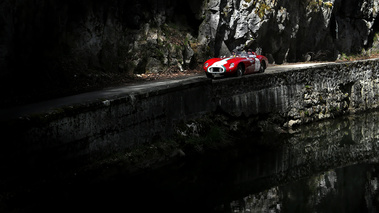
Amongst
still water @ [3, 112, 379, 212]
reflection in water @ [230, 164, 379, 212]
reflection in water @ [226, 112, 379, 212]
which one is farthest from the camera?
reflection in water @ [226, 112, 379, 212]

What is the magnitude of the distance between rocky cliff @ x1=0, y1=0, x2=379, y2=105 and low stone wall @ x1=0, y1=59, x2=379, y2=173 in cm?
353

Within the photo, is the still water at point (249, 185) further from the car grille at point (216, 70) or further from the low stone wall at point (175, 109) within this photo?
the car grille at point (216, 70)

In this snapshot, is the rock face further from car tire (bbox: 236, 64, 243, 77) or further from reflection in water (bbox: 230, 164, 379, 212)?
reflection in water (bbox: 230, 164, 379, 212)

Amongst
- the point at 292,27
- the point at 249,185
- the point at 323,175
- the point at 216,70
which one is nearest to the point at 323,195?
the point at 323,175

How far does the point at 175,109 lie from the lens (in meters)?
13.0

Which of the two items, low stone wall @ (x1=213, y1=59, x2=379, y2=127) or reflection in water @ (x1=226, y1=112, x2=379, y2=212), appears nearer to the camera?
reflection in water @ (x1=226, y1=112, x2=379, y2=212)

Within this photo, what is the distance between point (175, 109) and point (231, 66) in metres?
3.73

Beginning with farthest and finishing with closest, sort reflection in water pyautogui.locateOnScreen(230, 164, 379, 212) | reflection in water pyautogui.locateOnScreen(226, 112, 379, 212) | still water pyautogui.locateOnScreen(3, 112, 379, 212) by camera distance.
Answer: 1. reflection in water pyautogui.locateOnScreen(226, 112, 379, 212)
2. reflection in water pyautogui.locateOnScreen(230, 164, 379, 212)
3. still water pyautogui.locateOnScreen(3, 112, 379, 212)

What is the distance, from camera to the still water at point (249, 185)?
9117 mm

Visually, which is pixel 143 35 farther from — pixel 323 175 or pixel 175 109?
pixel 323 175

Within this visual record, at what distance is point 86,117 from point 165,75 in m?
8.50

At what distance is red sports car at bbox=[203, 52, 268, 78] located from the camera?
15578 millimetres

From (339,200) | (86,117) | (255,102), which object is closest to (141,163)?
(86,117)

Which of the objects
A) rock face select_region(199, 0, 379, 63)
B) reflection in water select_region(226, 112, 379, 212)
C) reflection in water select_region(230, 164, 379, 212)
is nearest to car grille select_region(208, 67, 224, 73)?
reflection in water select_region(226, 112, 379, 212)
